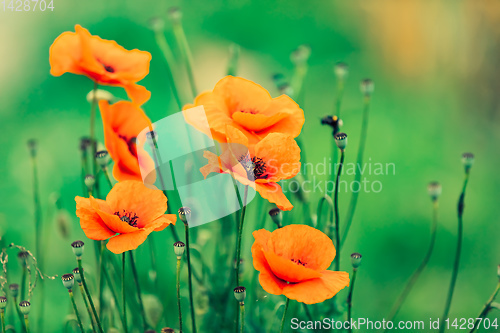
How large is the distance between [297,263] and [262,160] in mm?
71

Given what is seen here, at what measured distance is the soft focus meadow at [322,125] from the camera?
61cm

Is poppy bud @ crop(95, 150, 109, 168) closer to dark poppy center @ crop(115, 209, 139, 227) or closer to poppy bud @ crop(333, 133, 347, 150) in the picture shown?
dark poppy center @ crop(115, 209, 139, 227)

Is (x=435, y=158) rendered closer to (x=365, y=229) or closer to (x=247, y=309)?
(x=365, y=229)

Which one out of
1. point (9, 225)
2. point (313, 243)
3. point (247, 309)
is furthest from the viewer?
point (9, 225)

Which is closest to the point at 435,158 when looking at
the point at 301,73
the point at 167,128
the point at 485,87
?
the point at 485,87

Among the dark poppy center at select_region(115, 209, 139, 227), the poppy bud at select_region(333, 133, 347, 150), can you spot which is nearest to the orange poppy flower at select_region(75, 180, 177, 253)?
the dark poppy center at select_region(115, 209, 139, 227)

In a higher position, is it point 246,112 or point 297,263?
point 246,112

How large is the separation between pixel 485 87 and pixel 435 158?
0.18 metres

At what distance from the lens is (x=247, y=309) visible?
0.46m

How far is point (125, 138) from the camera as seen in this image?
40 centimetres

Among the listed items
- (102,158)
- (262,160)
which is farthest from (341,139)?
(102,158)

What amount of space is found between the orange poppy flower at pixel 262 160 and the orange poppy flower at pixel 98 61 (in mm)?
95

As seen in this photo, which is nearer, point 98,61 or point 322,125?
point 98,61

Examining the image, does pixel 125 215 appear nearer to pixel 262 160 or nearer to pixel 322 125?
pixel 262 160
